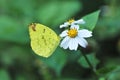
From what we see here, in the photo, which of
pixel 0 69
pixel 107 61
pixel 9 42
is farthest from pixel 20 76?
pixel 107 61

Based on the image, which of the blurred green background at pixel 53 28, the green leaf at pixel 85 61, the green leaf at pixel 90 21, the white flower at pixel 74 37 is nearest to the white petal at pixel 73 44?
the white flower at pixel 74 37

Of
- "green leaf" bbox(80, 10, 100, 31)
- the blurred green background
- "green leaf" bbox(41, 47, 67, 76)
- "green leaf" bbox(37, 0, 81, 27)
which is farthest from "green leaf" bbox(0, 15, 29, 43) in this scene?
"green leaf" bbox(80, 10, 100, 31)

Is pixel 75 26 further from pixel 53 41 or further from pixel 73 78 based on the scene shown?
pixel 73 78

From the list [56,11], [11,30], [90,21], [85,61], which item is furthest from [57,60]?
[56,11]

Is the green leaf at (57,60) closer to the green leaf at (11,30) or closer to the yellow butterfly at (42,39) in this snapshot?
the yellow butterfly at (42,39)

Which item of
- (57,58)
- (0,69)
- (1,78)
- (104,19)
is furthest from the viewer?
(104,19)

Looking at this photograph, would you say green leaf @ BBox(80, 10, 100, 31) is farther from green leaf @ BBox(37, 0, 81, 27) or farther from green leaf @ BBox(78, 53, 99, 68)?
green leaf @ BBox(37, 0, 81, 27)
